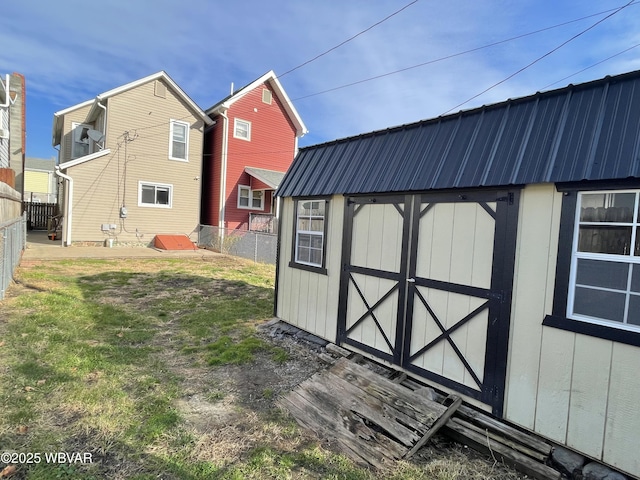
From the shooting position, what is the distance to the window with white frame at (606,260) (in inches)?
105

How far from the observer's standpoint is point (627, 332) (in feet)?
8.56

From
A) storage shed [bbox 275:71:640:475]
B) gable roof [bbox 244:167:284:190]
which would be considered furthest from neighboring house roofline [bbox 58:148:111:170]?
storage shed [bbox 275:71:640:475]

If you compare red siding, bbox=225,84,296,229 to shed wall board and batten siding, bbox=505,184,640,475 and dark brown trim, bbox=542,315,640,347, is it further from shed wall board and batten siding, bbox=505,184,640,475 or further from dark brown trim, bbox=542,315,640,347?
dark brown trim, bbox=542,315,640,347

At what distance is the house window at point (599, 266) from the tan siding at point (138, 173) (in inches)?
659

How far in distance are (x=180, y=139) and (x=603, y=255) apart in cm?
1759

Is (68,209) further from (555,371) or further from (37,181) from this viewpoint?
(37,181)

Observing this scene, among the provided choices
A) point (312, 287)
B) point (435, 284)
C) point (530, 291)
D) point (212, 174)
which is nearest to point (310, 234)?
point (312, 287)

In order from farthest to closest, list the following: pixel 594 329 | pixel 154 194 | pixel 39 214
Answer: pixel 39 214 < pixel 154 194 < pixel 594 329

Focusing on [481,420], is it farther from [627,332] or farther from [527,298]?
[627,332]

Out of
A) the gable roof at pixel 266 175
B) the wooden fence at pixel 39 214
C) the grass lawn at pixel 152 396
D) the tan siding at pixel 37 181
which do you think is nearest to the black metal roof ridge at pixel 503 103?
the grass lawn at pixel 152 396

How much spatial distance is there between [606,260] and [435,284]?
1.52m

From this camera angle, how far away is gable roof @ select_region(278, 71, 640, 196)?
2771 mm

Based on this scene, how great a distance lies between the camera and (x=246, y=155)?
18.3 meters

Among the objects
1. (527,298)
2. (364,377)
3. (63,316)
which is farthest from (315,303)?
(63,316)
